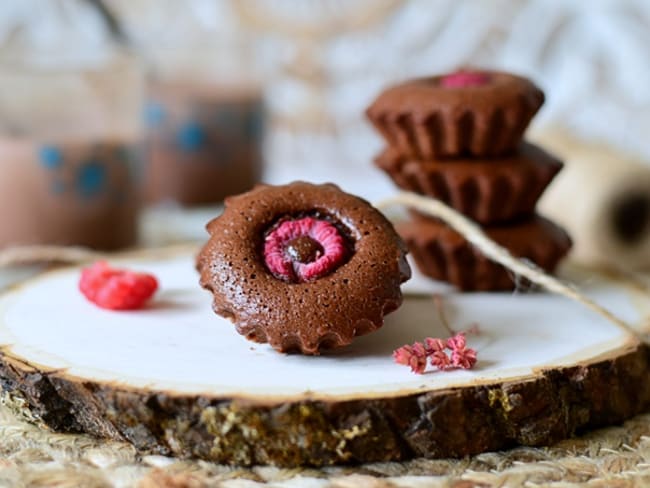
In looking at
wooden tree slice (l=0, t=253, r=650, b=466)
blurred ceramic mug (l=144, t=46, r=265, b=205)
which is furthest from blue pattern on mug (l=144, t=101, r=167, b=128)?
wooden tree slice (l=0, t=253, r=650, b=466)

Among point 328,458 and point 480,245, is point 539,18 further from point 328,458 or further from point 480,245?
point 328,458

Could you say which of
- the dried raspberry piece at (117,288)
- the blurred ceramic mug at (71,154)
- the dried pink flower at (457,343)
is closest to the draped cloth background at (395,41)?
the blurred ceramic mug at (71,154)

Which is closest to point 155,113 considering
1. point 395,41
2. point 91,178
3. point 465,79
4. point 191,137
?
point 191,137

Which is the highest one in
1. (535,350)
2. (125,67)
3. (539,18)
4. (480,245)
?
(539,18)

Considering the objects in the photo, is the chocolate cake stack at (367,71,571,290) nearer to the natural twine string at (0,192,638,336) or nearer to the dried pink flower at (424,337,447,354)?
the natural twine string at (0,192,638,336)

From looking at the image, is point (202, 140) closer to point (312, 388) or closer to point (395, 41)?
point (395, 41)

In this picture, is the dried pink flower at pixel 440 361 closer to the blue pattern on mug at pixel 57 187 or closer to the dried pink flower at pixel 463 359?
the dried pink flower at pixel 463 359

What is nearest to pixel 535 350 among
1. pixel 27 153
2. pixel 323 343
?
pixel 323 343
